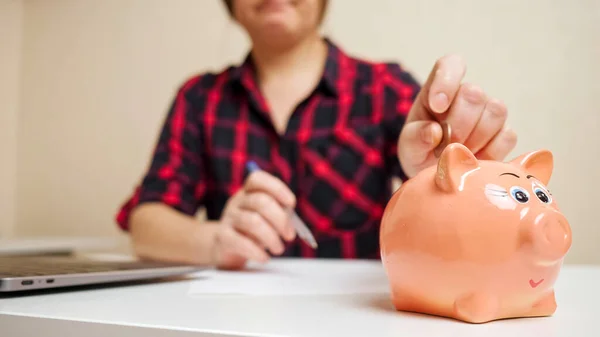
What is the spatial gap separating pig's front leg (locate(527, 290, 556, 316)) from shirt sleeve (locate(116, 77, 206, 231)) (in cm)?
70

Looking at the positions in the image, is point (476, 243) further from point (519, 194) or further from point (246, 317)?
point (246, 317)

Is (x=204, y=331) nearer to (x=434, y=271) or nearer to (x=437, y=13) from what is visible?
(x=434, y=271)

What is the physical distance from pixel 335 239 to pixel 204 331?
0.67 meters

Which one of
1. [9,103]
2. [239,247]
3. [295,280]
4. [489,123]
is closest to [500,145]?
[489,123]

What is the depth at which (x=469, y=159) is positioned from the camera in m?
0.35

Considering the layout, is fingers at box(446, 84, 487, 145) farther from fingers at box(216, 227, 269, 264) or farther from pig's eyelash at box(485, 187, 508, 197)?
fingers at box(216, 227, 269, 264)

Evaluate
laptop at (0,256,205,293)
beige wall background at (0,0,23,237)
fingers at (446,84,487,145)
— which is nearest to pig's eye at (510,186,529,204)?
fingers at (446,84,487,145)

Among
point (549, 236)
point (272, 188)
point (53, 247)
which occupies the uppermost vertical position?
point (549, 236)

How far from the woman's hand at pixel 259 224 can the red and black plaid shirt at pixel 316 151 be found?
29 cm

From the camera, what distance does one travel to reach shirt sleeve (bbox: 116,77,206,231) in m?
0.94

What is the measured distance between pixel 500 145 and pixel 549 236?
0.15 meters

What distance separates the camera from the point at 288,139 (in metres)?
0.96

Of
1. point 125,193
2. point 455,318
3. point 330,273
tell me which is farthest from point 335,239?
point 125,193

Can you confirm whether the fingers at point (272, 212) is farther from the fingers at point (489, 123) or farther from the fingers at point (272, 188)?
the fingers at point (489, 123)
